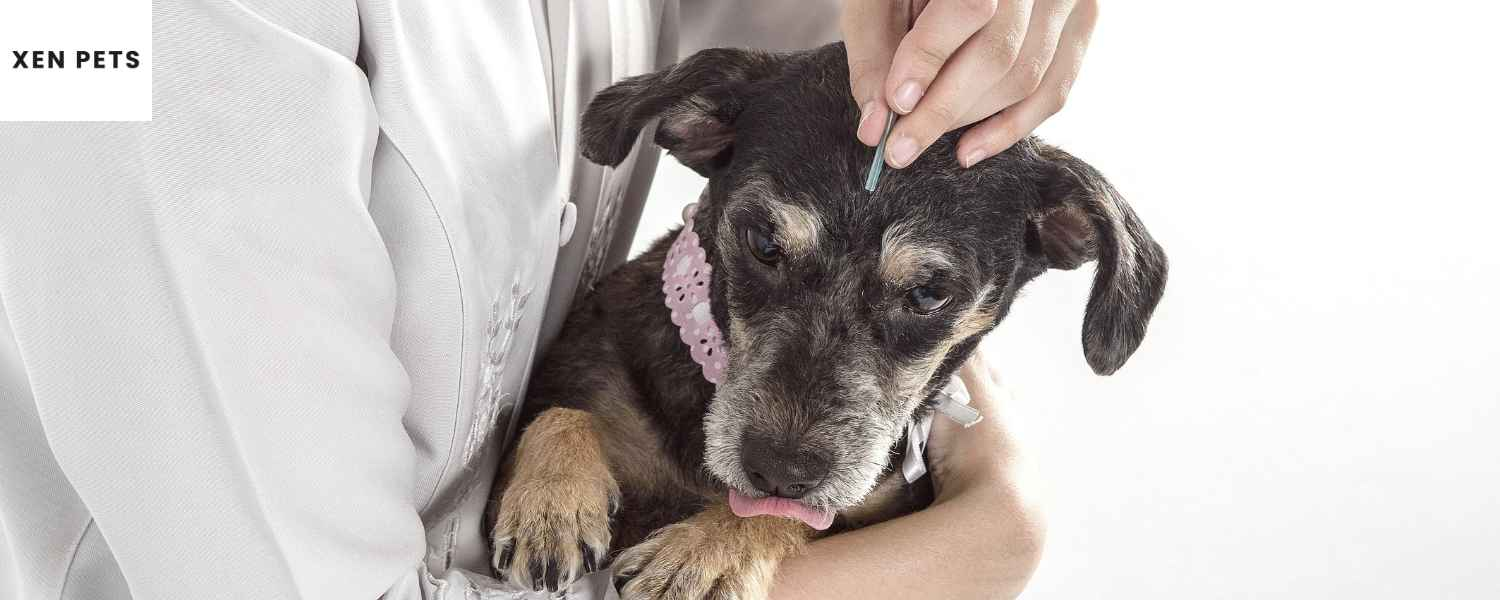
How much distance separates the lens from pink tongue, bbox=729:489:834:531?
6.61 feet

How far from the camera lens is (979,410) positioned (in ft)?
8.10

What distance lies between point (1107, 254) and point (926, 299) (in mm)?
348

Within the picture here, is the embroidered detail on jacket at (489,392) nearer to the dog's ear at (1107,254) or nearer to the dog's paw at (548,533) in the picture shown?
the dog's paw at (548,533)

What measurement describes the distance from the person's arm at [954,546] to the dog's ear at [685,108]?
2.50ft

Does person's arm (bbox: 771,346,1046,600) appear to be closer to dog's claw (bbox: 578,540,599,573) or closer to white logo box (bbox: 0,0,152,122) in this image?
dog's claw (bbox: 578,540,599,573)

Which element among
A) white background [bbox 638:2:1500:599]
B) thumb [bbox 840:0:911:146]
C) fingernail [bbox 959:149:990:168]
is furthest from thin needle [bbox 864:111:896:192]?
white background [bbox 638:2:1500:599]

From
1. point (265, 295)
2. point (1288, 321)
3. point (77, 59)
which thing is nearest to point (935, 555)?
point (265, 295)

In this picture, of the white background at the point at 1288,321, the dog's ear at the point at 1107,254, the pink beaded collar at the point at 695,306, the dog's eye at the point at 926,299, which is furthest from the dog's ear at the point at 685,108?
the white background at the point at 1288,321

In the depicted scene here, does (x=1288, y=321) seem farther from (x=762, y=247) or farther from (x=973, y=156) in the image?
(x=762, y=247)

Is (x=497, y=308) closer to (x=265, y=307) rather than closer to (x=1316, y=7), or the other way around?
(x=265, y=307)

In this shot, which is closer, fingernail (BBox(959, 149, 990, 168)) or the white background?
fingernail (BBox(959, 149, 990, 168))

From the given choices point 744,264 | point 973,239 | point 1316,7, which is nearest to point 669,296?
point 744,264

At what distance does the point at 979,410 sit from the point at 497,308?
1.19 m

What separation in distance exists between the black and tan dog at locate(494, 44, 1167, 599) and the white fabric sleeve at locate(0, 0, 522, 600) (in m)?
0.57
